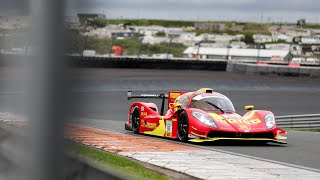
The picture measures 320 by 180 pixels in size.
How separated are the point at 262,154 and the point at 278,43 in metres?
49.6

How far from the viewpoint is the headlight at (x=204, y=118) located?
38.8ft

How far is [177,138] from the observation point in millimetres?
12461

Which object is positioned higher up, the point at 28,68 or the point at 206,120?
the point at 28,68

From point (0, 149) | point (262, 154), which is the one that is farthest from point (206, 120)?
point (0, 149)

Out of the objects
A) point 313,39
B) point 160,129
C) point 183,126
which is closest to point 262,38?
point 160,129

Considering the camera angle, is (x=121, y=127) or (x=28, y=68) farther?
(x=121, y=127)

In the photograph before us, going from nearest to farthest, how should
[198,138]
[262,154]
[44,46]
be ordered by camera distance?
[44,46], [262,154], [198,138]

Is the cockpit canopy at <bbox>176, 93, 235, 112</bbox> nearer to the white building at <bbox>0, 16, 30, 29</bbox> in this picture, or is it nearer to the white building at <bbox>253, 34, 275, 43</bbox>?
the white building at <bbox>0, 16, 30, 29</bbox>

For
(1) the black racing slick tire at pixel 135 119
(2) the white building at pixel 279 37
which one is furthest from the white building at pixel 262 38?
(1) the black racing slick tire at pixel 135 119

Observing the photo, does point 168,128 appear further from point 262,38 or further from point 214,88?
point 262,38

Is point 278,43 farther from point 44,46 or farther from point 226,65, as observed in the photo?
point 44,46

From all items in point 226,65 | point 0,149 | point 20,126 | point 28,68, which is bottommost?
point 226,65

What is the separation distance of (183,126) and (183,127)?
0.06 feet

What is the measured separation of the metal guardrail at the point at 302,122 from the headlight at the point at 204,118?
294 inches
